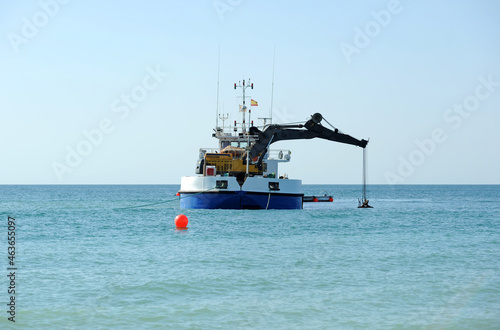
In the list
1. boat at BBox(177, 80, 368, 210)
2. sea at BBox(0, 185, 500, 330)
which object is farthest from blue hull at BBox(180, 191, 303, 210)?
Result: sea at BBox(0, 185, 500, 330)

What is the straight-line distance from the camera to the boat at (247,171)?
43656mm

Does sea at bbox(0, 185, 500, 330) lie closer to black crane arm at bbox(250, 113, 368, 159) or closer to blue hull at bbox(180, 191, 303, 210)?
blue hull at bbox(180, 191, 303, 210)

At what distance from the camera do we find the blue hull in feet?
143

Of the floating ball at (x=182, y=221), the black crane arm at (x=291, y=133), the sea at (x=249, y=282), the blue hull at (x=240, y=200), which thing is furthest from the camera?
the black crane arm at (x=291, y=133)

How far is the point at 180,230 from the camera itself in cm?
3247

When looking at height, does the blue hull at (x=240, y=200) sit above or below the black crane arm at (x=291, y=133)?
below

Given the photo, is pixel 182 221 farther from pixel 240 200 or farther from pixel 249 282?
pixel 249 282

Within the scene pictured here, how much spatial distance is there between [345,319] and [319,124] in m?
37.2

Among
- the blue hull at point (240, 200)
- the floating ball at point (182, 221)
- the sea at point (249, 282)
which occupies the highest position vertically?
the blue hull at point (240, 200)

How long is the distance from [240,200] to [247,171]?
294 centimetres

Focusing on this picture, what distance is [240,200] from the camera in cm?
4347

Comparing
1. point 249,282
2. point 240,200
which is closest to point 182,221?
point 240,200

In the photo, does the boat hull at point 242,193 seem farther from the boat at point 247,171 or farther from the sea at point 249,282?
the sea at point 249,282

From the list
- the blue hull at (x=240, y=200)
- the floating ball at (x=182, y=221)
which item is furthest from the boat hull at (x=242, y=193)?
the floating ball at (x=182, y=221)
